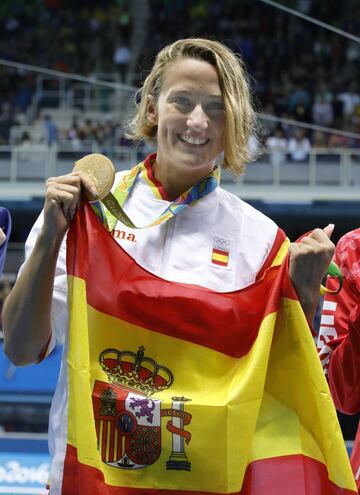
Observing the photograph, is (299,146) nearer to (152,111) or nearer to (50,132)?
(50,132)

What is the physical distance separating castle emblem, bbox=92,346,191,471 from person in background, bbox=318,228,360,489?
613 millimetres

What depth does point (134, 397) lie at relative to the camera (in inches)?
96.5

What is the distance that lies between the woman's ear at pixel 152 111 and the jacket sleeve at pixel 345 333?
659 millimetres

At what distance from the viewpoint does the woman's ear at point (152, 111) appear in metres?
2.75

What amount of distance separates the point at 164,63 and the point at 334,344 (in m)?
0.88

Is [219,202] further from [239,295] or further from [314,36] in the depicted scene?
[314,36]


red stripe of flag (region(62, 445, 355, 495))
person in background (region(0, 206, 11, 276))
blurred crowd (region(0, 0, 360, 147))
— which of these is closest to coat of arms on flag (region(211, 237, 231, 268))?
red stripe of flag (region(62, 445, 355, 495))

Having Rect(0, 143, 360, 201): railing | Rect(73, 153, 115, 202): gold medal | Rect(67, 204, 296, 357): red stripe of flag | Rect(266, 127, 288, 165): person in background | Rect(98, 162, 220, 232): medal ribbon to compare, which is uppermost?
Rect(73, 153, 115, 202): gold medal

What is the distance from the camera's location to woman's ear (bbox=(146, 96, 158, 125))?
2.75m

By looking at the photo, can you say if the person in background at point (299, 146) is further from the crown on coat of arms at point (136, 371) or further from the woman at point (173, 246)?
the crown on coat of arms at point (136, 371)

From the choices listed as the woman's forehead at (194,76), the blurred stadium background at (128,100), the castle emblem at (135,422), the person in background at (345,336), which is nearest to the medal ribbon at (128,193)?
the woman's forehead at (194,76)

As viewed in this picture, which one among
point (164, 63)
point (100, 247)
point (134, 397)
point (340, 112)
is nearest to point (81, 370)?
point (134, 397)

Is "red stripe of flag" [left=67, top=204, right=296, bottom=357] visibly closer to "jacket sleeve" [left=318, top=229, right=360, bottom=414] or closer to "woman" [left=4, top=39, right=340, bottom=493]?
"woman" [left=4, top=39, right=340, bottom=493]

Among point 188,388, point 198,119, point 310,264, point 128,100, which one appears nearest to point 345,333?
point 310,264
